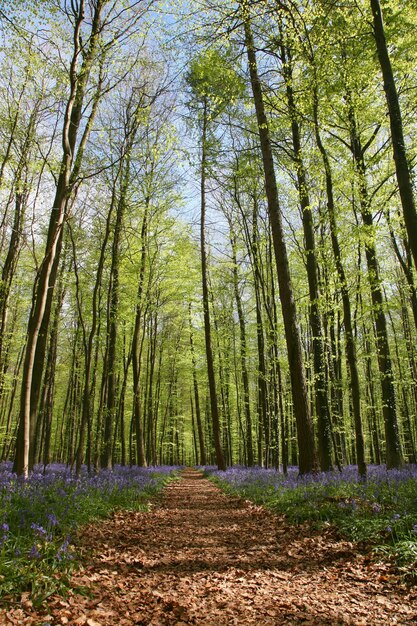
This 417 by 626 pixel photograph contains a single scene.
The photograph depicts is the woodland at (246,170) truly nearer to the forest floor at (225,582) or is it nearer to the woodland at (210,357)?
the woodland at (210,357)

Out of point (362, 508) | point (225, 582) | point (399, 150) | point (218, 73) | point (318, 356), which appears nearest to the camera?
point (225, 582)

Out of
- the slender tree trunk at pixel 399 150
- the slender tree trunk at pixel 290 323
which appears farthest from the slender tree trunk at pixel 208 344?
the slender tree trunk at pixel 399 150

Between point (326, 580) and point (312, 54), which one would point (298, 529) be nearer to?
point (326, 580)

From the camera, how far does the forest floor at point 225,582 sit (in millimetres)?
3199

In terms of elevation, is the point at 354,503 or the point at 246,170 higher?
the point at 246,170

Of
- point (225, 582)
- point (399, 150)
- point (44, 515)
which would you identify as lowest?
point (225, 582)

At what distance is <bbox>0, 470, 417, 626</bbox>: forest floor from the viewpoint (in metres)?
3.20

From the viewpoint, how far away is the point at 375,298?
46.0 feet

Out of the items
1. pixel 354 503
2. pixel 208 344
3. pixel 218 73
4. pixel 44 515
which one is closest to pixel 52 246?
pixel 44 515

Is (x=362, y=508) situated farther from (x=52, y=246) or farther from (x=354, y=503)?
(x=52, y=246)

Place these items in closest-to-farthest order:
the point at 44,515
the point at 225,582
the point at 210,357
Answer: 1. the point at 225,582
2. the point at 44,515
3. the point at 210,357

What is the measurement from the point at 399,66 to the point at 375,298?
24.0 ft

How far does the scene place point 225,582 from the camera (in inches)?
162

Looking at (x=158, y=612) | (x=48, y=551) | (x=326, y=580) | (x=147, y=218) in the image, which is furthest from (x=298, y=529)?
(x=147, y=218)
